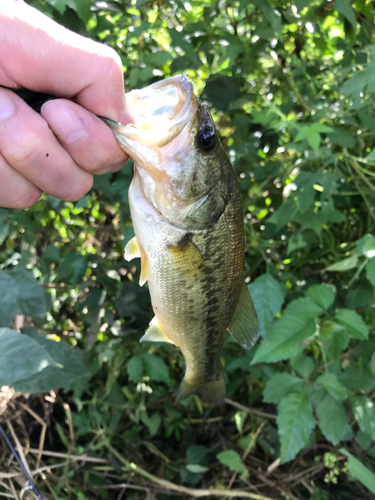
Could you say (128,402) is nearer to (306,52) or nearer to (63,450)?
(63,450)

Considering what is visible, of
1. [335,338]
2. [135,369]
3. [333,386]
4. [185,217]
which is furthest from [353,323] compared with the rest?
[135,369]

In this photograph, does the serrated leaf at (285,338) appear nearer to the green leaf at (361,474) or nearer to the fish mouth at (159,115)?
the green leaf at (361,474)

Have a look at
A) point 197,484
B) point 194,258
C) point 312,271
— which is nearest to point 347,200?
point 312,271

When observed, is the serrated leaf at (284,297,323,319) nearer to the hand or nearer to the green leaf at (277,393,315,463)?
the green leaf at (277,393,315,463)

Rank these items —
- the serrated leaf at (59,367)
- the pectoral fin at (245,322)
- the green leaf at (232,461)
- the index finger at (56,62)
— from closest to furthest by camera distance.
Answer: the index finger at (56,62) → the pectoral fin at (245,322) → the serrated leaf at (59,367) → the green leaf at (232,461)

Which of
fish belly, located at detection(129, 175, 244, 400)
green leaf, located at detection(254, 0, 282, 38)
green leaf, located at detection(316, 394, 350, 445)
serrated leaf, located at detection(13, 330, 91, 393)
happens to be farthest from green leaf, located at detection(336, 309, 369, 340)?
green leaf, located at detection(254, 0, 282, 38)

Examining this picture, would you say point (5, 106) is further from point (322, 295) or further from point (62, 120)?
point (322, 295)

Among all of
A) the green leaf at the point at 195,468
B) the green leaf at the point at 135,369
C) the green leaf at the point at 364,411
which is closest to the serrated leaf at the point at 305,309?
the green leaf at the point at 364,411
